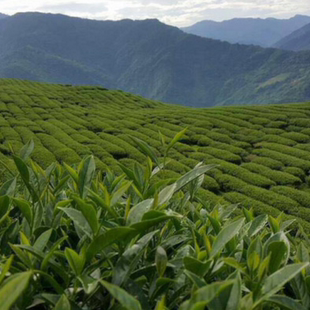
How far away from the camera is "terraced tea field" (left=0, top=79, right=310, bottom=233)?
9.11 meters

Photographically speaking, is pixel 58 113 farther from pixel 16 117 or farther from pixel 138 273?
pixel 138 273

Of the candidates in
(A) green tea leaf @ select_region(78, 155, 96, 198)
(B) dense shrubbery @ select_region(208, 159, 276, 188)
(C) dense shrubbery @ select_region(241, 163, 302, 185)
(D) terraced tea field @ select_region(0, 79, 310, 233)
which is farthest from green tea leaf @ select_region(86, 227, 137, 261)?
(C) dense shrubbery @ select_region(241, 163, 302, 185)

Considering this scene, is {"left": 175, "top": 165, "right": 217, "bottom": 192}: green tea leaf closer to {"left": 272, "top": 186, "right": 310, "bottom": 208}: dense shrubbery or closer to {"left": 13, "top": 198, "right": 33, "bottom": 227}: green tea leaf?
{"left": 13, "top": 198, "right": 33, "bottom": 227}: green tea leaf

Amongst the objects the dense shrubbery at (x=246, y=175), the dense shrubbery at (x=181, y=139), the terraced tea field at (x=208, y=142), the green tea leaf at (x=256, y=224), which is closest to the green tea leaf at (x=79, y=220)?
the green tea leaf at (x=256, y=224)

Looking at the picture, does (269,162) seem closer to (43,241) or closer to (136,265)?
(136,265)

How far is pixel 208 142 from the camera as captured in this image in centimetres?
1290

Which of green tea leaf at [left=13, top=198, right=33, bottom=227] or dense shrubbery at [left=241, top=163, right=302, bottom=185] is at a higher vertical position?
green tea leaf at [left=13, top=198, right=33, bottom=227]

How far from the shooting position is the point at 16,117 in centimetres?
1697

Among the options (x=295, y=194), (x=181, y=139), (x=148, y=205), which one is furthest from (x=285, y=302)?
(x=181, y=139)

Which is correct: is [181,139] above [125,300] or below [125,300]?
below

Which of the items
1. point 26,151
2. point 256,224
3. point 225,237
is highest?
point 26,151

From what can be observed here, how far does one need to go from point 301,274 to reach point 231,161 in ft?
32.7

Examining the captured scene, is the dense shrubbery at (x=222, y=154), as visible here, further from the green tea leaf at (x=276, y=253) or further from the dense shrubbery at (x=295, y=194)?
the green tea leaf at (x=276, y=253)

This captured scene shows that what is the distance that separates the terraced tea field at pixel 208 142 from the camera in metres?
9.11
